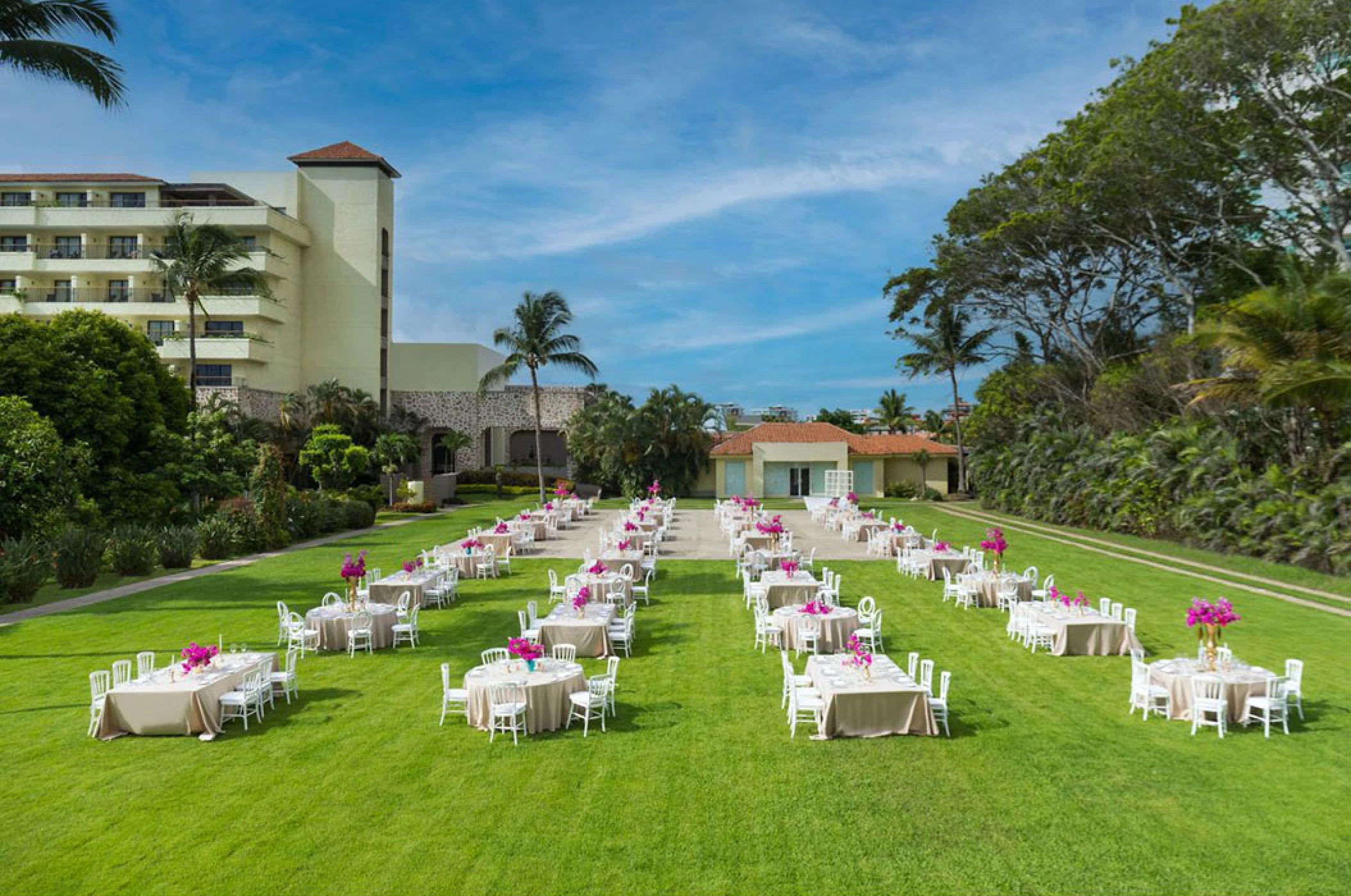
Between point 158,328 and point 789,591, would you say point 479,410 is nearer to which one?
point 158,328

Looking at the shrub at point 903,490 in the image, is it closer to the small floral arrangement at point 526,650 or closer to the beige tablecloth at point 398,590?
the beige tablecloth at point 398,590

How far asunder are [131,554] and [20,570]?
3.93m

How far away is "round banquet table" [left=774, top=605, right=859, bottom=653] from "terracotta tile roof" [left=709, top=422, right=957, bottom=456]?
1594 inches

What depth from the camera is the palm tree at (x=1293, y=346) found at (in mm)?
20797

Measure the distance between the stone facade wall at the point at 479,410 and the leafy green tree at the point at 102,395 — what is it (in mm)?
28016

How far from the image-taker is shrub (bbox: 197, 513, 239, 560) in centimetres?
2606

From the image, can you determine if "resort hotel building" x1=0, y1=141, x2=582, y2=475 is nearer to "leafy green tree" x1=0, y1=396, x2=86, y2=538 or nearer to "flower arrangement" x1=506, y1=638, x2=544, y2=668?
"leafy green tree" x1=0, y1=396, x2=86, y2=538

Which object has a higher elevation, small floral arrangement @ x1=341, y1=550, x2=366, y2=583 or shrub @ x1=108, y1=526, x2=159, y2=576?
small floral arrangement @ x1=341, y1=550, x2=366, y2=583

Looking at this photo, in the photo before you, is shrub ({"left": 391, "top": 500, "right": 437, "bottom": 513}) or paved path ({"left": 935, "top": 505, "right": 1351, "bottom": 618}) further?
shrub ({"left": 391, "top": 500, "right": 437, "bottom": 513})

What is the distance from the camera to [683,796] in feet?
26.9

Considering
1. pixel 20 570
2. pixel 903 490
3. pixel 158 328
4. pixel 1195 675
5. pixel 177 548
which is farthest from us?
pixel 903 490

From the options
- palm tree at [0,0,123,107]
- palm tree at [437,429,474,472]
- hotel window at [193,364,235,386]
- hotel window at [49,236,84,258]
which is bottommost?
palm tree at [437,429,474,472]

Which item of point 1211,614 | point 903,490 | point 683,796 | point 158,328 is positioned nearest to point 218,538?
point 683,796

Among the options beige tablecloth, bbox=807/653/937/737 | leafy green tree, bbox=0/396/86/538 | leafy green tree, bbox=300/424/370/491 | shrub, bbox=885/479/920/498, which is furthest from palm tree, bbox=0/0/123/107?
shrub, bbox=885/479/920/498
